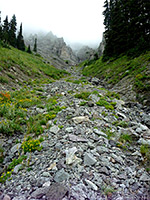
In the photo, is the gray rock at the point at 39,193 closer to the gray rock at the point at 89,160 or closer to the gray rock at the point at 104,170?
the gray rock at the point at 89,160

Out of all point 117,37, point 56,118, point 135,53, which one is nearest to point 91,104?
point 56,118

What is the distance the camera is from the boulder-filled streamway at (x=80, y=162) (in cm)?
307

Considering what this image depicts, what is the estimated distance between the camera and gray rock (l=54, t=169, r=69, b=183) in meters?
3.25

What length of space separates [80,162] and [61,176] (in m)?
0.80

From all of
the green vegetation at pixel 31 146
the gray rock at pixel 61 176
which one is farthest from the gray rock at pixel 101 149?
the green vegetation at pixel 31 146

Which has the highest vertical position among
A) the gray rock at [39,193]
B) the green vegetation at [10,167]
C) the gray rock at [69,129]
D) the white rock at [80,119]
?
the white rock at [80,119]

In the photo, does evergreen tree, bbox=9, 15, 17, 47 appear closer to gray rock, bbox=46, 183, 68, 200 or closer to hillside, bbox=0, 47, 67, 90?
hillside, bbox=0, 47, 67, 90

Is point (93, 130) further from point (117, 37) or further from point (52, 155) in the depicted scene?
point (117, 37)

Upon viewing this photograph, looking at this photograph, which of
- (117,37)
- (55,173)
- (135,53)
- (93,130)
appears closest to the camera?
(55,173)

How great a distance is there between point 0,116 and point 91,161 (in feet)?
19.2

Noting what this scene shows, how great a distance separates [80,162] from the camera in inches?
151

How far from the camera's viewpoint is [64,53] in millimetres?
117625

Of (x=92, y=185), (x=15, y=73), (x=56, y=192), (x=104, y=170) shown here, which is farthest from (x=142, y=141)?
(x=15, y=73)

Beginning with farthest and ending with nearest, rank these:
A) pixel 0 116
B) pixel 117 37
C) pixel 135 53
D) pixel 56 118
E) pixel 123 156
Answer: pixel 117 37
pixel 135 53
pixel 56 118
pixel 0 116
pixel 123 156
